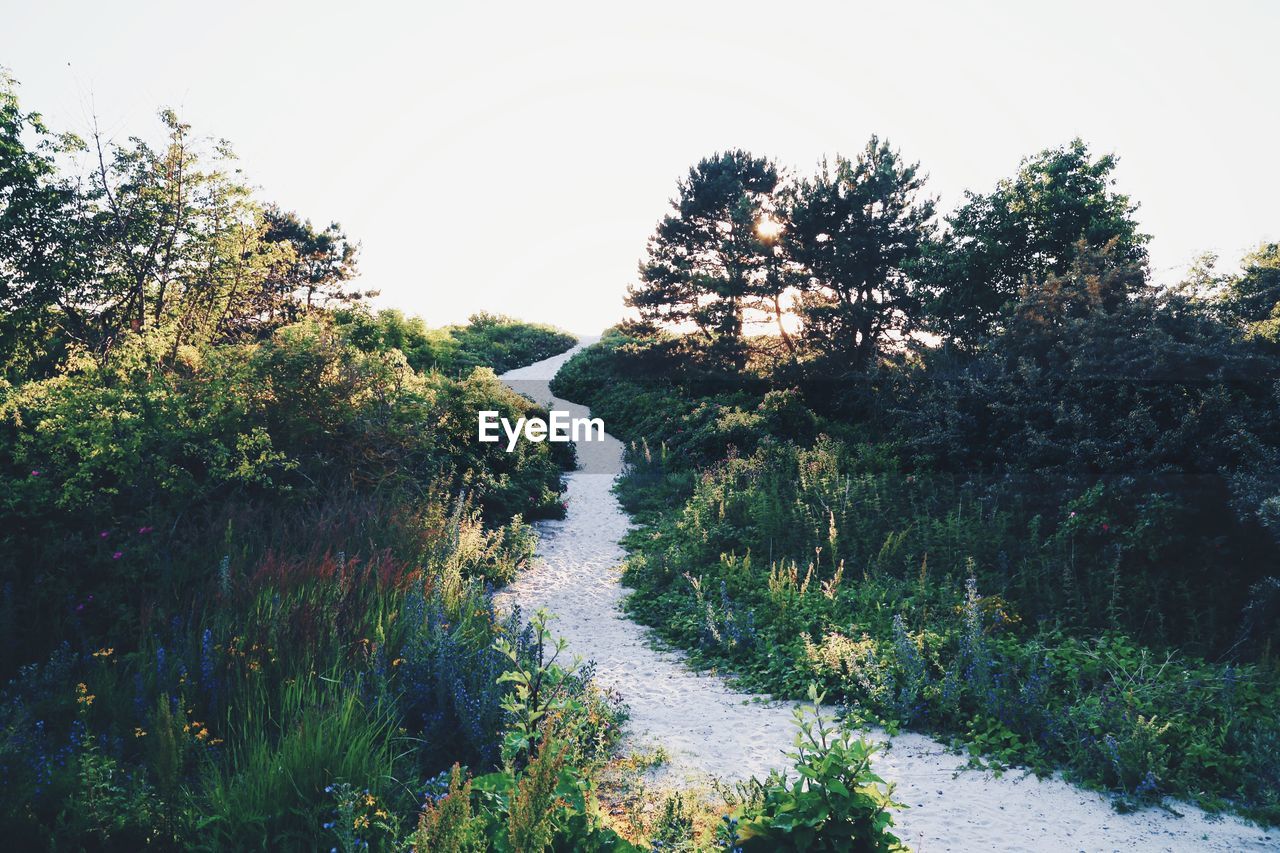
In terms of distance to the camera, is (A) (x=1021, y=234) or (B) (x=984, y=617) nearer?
(B) (x=984, y=617)

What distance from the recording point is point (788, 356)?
20.2 m

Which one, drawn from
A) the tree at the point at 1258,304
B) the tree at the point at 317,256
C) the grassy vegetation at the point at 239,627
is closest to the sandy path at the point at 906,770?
the grassy vegetation at the point at 239,627

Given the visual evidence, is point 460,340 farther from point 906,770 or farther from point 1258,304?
point 906,770

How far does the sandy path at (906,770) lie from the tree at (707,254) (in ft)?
53.5

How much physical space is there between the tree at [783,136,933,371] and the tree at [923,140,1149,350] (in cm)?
193

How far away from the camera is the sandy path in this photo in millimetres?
3824

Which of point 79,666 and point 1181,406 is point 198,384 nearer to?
point 79,666

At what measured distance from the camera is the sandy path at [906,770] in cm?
382

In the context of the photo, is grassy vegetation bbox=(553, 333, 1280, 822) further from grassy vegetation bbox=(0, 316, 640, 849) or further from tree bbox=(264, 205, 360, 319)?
tree bbox=(264, 205, 360, 319)

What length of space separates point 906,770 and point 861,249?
15923mm

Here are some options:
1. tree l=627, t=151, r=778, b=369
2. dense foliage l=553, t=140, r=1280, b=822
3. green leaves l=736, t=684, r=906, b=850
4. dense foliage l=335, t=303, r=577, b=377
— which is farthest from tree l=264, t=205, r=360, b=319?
green leaves l=736, t=684, r=906, b=850

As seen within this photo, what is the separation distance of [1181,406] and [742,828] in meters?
7.36

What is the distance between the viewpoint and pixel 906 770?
14.9 ft

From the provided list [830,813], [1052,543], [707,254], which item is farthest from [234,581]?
[707,254]
